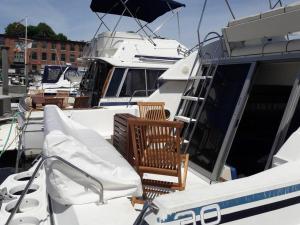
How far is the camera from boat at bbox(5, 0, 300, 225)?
1.91 metres

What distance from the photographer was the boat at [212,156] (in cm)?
191

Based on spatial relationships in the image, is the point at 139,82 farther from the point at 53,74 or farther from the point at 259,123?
the point at 53,74

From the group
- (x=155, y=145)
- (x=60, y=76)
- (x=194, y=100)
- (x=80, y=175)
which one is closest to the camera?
(x=80, y=175)

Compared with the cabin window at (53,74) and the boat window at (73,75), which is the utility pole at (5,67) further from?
the boat window at (73,75)

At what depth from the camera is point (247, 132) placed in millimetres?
4766

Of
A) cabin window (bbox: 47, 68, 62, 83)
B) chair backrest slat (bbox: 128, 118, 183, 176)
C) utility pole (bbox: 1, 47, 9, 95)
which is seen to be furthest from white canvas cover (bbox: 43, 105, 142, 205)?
cabin window (bbox: 47, 68, 62, 83)

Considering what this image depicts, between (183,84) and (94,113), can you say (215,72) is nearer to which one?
(183,84)

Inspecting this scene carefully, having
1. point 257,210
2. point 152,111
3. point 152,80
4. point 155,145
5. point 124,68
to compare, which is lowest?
point 257,210

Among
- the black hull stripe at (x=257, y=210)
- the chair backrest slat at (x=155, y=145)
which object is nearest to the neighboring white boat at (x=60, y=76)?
the chair backrest slat at (x=155, y=145)

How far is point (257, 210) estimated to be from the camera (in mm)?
1920

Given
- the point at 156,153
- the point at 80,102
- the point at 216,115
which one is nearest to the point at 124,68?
the point at 80,102

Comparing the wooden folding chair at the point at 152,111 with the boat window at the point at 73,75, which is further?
the boat window at the point at 73,75

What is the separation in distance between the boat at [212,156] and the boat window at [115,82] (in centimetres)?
359

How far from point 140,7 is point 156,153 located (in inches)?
317
